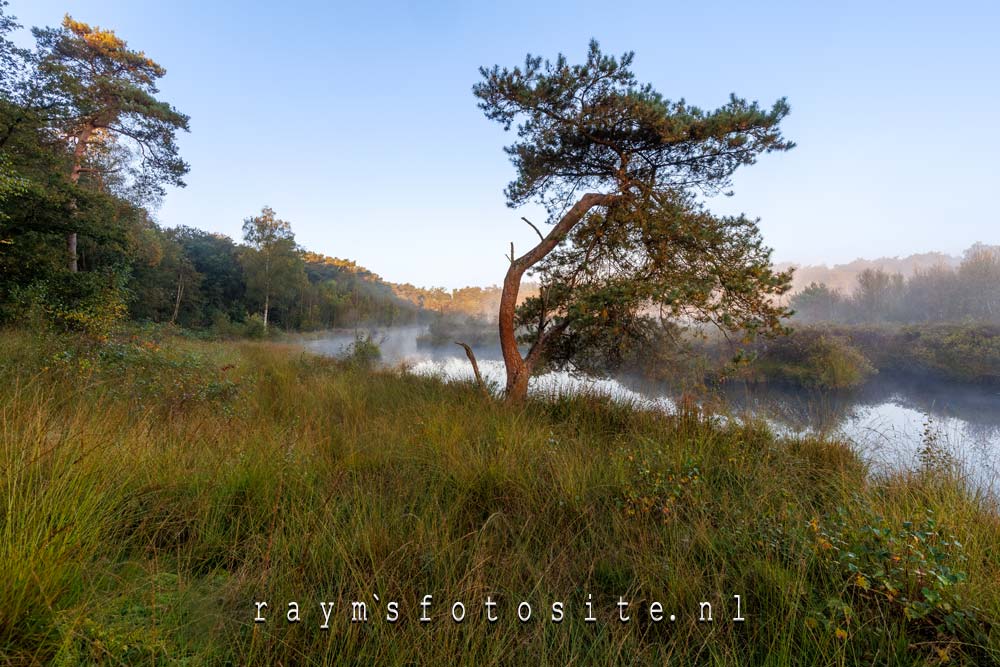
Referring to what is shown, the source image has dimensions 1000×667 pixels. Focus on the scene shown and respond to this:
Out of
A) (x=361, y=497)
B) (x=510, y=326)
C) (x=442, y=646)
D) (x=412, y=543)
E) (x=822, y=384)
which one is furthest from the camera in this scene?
(x=822, y=384)

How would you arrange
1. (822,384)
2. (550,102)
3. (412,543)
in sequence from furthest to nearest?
1. (822,384)
2. (550,102)
3. (412,543)

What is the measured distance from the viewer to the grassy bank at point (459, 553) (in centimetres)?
122

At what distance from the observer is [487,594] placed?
1490 mm

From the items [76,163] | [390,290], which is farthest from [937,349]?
[390,290]

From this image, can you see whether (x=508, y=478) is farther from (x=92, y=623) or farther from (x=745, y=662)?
(x=92, y=623)

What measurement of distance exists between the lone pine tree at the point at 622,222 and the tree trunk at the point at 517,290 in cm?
2

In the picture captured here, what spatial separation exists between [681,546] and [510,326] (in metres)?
4.35

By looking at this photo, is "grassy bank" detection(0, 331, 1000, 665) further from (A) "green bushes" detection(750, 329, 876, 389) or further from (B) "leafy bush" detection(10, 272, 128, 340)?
(A) "green bushes" detection(750, 329, 876, 389)

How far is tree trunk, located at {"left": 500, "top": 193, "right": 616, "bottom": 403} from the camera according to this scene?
18.8ft

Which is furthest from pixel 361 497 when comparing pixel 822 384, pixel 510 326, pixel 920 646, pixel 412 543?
pixel 822 384

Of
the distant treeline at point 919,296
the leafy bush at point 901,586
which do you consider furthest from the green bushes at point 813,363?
the distant treeline at point 919,296

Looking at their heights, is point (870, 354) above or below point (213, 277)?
below

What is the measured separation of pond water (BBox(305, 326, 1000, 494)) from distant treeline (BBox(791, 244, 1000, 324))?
1737 cm

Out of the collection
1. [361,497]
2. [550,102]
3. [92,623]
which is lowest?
[361,497]
